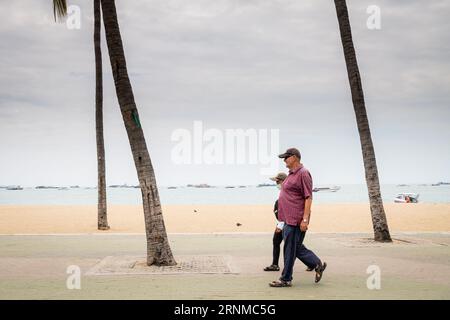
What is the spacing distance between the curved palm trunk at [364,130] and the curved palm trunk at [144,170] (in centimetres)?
A: 662

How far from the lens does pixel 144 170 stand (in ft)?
35.3

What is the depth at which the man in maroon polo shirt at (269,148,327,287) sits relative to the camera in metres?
8.35

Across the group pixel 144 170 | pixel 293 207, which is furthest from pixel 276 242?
pixel 144 170

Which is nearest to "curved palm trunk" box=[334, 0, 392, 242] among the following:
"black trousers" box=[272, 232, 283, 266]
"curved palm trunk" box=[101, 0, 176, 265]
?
"black trousers" box=[272, 232, 283, 266]

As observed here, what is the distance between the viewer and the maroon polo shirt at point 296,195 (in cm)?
837

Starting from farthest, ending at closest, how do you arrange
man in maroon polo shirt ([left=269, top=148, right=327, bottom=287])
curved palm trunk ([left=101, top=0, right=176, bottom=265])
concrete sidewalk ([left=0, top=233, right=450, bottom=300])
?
curved palm trunk ([left=101, top=0, right=176, bottom=265]) → man in maroon polo shirt ([left=269, top=148, right=327, bottom=287]) → concrete sidewalk ([left=0, top=233, right=450, bottom=300])

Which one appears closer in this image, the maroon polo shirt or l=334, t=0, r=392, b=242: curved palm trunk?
the maroon polo shirt

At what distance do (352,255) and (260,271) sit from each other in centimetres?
324

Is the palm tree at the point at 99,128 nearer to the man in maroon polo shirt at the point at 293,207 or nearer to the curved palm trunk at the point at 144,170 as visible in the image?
the curved palm trunk at the point at 144,170

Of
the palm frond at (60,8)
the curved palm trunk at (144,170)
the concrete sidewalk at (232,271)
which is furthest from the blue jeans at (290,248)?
the palm frond at (60,8)

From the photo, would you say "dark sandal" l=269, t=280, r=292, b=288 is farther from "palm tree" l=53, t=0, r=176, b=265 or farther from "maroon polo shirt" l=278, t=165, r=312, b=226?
"palm tree" l=53, t=0, r=176, b=265
